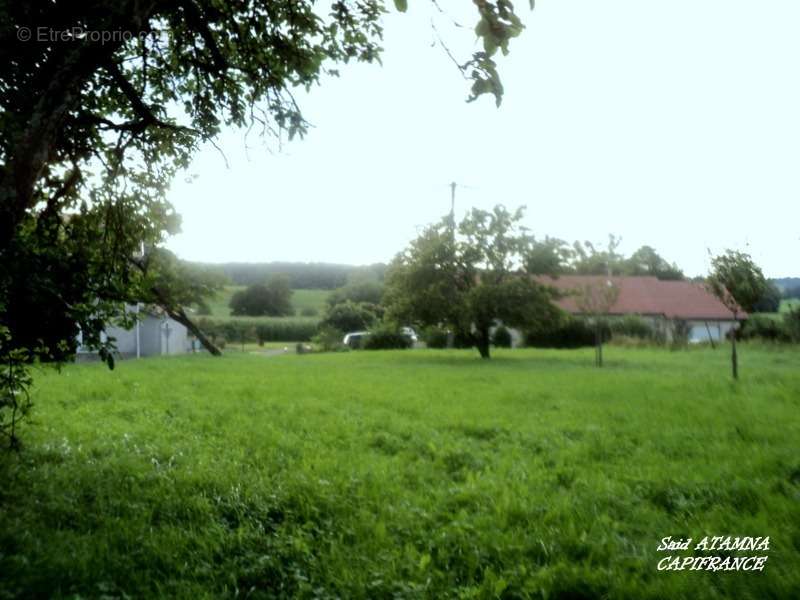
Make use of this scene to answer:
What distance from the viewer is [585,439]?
25.9 ft

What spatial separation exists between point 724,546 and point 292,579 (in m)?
2.76

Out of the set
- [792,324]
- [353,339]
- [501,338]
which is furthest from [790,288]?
[353,339]

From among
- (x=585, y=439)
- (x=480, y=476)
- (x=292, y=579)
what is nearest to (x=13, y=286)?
(x=292, y=579)

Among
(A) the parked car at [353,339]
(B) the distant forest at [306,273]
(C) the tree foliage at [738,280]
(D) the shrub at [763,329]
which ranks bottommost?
(A) the parked car at [353,339]

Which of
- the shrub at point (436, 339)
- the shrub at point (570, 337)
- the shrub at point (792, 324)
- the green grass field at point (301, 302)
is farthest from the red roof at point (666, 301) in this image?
the green grass field at point (301, 302)

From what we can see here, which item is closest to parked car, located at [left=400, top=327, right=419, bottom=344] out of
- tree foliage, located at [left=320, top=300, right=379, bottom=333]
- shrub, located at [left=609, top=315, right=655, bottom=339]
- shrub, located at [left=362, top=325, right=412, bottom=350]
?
shrub, located at [left=362, top=325, right=412, bottom=350]

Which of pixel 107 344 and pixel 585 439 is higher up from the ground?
pixel 107 344

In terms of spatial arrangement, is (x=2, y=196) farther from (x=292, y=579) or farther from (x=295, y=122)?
(x=295, y=122)

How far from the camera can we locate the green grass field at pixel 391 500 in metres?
4.02

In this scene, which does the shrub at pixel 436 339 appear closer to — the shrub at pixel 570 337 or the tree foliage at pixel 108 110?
the shrub at pixel 570 337

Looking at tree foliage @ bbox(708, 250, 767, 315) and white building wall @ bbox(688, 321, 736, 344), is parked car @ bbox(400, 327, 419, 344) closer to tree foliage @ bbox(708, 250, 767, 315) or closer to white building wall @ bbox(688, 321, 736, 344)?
white building wall @ bbox(688, 321, 736, 344)

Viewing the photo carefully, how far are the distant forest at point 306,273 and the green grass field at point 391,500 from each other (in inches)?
1905

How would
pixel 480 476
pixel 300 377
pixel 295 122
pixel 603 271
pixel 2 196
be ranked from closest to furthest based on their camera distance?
1. pixel 2 196
2. pixel 480 476
3. pixel 295 122
4. pixel 300 377
5. pixel 603 271

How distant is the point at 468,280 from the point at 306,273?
122ft
